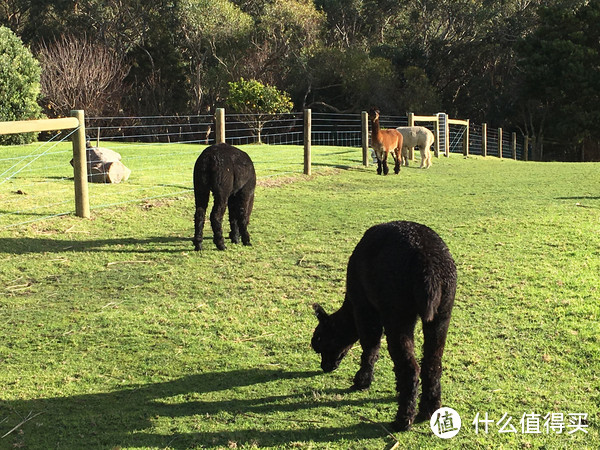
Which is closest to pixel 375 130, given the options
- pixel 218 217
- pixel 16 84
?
pixel 218 217

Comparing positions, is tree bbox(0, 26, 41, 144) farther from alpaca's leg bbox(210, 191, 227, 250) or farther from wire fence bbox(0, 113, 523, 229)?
alpaca's leg bbox(210, 191, 227, 250)

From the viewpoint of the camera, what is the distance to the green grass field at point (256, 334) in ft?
12.4

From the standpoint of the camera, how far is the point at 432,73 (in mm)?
35625

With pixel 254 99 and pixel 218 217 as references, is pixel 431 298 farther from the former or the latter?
pixel 254 99

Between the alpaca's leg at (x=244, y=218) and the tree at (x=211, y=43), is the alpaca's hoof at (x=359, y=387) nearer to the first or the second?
the alpaca's leg at (x=244, y=218)

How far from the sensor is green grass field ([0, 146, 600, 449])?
379 centimetres

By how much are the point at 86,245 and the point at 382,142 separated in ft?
29.3

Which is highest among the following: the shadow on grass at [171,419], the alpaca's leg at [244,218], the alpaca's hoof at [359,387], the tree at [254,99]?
the tree at [254,99]

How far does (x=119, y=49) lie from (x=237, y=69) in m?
6.66

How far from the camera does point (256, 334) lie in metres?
5.25

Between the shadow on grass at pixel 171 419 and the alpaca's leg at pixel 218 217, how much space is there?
367 cm

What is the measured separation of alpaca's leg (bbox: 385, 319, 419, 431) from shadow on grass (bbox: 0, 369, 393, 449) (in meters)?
0.19

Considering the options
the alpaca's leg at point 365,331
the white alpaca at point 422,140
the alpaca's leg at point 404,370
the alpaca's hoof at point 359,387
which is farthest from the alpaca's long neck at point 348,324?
the white alpaca at point 422,140

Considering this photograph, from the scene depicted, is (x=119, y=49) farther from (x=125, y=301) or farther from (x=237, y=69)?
(x=125, y=301)
